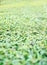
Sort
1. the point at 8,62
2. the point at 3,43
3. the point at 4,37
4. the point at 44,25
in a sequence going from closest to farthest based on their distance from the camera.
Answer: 1. the point at 8,62
2. the point at 3,43
3. the point at 4,37
4. the point at 44,25

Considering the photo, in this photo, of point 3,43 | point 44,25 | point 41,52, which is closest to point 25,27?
point 44,25

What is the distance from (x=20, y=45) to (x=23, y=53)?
501mm

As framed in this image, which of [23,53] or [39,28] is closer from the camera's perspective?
[23,53]

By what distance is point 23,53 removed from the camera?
12.4 feet

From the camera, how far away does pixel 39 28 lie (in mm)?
5688

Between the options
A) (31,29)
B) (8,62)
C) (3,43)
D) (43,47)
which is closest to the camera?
(8,62)

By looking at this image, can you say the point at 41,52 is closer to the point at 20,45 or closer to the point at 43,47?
the point at 43,47

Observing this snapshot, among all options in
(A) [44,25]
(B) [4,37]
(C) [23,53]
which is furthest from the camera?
(A) [44,25]

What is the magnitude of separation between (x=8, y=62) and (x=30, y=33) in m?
1.85

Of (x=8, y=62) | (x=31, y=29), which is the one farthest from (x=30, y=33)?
(x=8, y=62)

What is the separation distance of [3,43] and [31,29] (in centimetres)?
135

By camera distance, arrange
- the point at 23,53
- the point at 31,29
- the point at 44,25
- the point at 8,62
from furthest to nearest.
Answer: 1. the point at 44,25
2. the point at 31,29
3. the point at 23,53
4. the point at 8,62

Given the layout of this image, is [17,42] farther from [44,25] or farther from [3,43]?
[44,25]

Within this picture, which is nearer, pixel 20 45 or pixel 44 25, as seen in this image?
pixel 20 45
